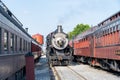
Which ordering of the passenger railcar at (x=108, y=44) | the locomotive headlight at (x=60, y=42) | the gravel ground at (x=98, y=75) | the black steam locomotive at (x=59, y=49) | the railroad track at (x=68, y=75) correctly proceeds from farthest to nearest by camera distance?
1. the locomotive headlight at (x=60, y=42)
2. the black steam locomotive at (x=59, y=49)
3. the railroad track at (x=68, y=75)
4. the gravel ground at (x=98, y=75)
5. the passenger railcar at (x=108, y=44)

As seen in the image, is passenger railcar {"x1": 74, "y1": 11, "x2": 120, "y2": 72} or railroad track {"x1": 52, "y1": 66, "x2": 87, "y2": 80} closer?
passenger railcar {"x1": 74, "y1": 11, "x2": 120, "y2": 72}

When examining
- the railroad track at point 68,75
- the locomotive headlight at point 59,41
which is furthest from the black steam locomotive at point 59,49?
the railroad track at point 68,75

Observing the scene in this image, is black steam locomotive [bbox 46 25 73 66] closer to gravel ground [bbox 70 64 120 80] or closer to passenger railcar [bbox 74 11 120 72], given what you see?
passenger railcar [bbox 74 11 120 72]

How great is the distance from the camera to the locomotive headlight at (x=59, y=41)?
33.5 metres

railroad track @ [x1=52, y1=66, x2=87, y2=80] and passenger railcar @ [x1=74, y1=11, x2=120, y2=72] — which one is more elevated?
passenger railcar @ [x1=74, y1=11, x2=120, y2=72]

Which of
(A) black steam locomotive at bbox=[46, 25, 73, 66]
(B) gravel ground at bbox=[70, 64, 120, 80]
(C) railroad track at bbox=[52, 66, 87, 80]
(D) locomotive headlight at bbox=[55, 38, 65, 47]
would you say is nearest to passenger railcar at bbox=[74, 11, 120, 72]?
(B) gravel ground at bbox=[70, 64, 120, 80]

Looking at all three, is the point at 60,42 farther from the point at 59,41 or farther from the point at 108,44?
the point at 108,44

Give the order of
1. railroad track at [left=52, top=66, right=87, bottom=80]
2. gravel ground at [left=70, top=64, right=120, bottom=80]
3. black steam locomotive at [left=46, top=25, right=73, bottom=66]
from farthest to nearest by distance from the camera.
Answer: black steam locomotive at [left=46, top=25, right=73, bottom=66] < railroad track at [left=52, top=66, right=87, bottom=80] < gravel ground at [left=70, top=64, right=120, bottom=80]

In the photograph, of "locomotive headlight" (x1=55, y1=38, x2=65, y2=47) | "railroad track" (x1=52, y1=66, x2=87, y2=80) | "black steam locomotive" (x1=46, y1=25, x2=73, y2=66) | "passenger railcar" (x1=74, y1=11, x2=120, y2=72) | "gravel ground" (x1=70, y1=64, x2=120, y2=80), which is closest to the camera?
"passenger railcar" (x1=74, y1=11, x2=120, y2=72)

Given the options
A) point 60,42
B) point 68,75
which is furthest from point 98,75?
point 60,42

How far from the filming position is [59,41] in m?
33.5

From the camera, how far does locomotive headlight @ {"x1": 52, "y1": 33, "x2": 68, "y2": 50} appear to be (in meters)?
33.5

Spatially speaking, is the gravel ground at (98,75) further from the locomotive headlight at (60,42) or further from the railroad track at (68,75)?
the locomotive headlight at (60,42)

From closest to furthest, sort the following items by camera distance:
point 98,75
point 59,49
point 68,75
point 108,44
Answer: point 108,44 → point 98,75 → point 68,75 → point 59,49
